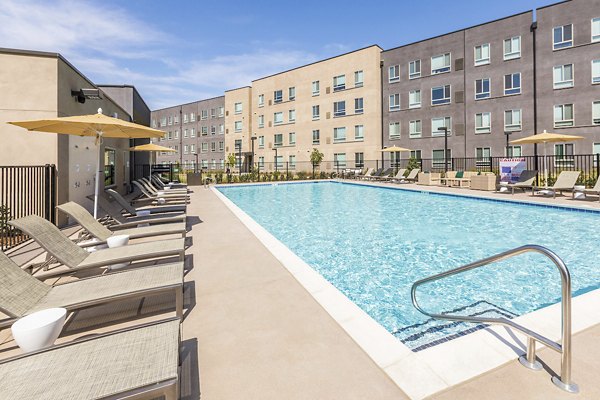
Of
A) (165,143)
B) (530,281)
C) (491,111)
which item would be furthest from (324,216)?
(165,143)

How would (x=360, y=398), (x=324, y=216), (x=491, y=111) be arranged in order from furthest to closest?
(x=491, y=111)
(x=324, y=216)
(x=360, y=398)

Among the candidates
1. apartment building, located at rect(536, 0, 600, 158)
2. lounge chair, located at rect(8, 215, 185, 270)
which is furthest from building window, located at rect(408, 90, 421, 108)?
lounge chair, located at rect(8, 215, 185, 270)

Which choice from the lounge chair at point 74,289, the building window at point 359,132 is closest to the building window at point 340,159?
the building window at point 359,132

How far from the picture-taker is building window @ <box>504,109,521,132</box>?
26.2 m

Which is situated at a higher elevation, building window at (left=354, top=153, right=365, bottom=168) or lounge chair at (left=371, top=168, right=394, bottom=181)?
building window at (left=354, top=153, right=365, bottom=168)

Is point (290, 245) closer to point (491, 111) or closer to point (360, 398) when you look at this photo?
point (360, 398)

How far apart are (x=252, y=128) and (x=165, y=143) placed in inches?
1018

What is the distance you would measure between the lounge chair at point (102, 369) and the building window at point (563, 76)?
104 feet

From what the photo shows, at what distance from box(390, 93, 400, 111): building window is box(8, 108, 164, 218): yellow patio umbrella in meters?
29.5

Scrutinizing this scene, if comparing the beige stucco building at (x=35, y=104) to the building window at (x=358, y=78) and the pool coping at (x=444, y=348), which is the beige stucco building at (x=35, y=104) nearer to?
the pool coping at (x=444, y=348)

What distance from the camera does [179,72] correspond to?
25.5 metres

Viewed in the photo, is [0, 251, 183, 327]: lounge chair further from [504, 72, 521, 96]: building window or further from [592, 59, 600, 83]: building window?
[592, 59, 600, 83]: building window

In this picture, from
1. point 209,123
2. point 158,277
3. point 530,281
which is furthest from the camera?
point 209,123

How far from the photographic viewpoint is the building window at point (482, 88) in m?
27.6
